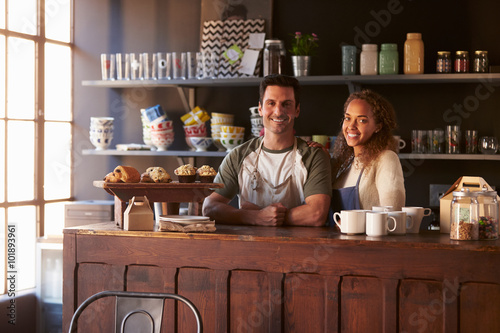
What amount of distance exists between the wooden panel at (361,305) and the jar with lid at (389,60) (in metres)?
2.10

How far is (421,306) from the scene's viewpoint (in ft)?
7.00

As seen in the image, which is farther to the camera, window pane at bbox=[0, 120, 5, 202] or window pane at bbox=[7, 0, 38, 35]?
window pane at bbox=[7, 0, 38, 35]

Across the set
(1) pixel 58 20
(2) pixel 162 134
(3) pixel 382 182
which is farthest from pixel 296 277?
(1) pixel 58 20

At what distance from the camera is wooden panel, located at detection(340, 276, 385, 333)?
217 cm

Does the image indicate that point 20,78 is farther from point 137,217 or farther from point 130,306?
point 130,306

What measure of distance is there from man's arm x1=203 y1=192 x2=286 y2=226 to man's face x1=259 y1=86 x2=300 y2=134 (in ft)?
1.31

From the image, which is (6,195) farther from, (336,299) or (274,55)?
(336,299)

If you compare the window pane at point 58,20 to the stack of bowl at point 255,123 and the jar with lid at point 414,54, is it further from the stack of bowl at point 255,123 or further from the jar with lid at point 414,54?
the jar with lid at point 414,54

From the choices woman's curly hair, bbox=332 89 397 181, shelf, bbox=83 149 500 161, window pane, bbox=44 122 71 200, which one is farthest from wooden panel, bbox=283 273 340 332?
window pane, bbox=44 122 71 200

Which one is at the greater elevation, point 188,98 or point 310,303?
point 188,98

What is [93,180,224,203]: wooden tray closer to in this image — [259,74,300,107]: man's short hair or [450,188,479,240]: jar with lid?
[259,74,300,107]: man's short hair

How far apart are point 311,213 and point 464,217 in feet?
2.36

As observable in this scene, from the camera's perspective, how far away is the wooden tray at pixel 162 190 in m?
2.48

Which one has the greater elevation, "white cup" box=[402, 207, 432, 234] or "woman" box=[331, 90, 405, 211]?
"woman" box=[331, 90, 405, 211]
